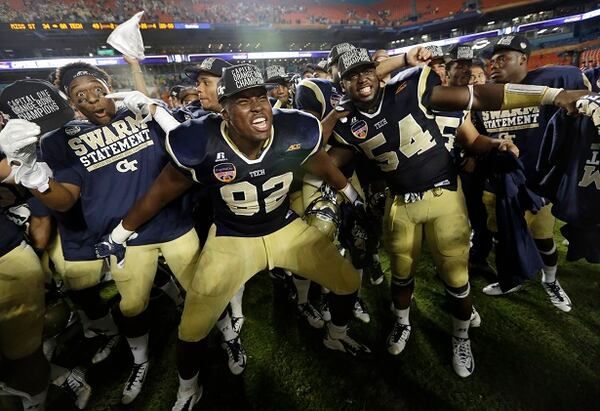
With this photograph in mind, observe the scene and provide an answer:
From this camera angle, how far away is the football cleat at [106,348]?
9.96ft

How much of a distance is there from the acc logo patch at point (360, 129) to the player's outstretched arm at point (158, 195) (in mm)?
1313

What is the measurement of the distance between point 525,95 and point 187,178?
7.29 feet

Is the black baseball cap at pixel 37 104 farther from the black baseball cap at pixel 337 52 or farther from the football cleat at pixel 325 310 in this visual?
the football cleat at pixel 325 310

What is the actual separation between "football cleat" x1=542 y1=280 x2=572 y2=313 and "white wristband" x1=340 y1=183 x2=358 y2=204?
7.38 ft

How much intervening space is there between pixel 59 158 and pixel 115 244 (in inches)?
30.7

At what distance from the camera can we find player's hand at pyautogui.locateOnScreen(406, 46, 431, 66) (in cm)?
253

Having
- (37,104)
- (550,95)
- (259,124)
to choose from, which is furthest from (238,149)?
(550,95)

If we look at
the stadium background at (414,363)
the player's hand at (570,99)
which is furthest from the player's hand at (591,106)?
the stadium background at (414,363)

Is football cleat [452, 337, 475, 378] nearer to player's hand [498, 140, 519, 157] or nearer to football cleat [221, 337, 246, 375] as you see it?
player's hand [498, 140, 519, 157]

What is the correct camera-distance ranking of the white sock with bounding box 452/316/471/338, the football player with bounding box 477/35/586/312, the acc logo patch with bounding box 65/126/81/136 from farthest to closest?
the football player with bounding box 477/35/586/312, the white sock with bounding box 452/316/471/338, the acc logo patch with bounding box 65/126/81/136

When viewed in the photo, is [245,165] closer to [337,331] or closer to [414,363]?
[337,331]

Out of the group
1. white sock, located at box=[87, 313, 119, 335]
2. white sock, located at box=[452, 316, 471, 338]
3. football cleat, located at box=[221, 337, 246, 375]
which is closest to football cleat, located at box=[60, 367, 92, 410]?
white sock, located at box=[87, 313, 119, 335]

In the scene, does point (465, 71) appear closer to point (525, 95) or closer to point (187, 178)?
point (525, 95)

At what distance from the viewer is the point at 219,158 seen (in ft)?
6.99
